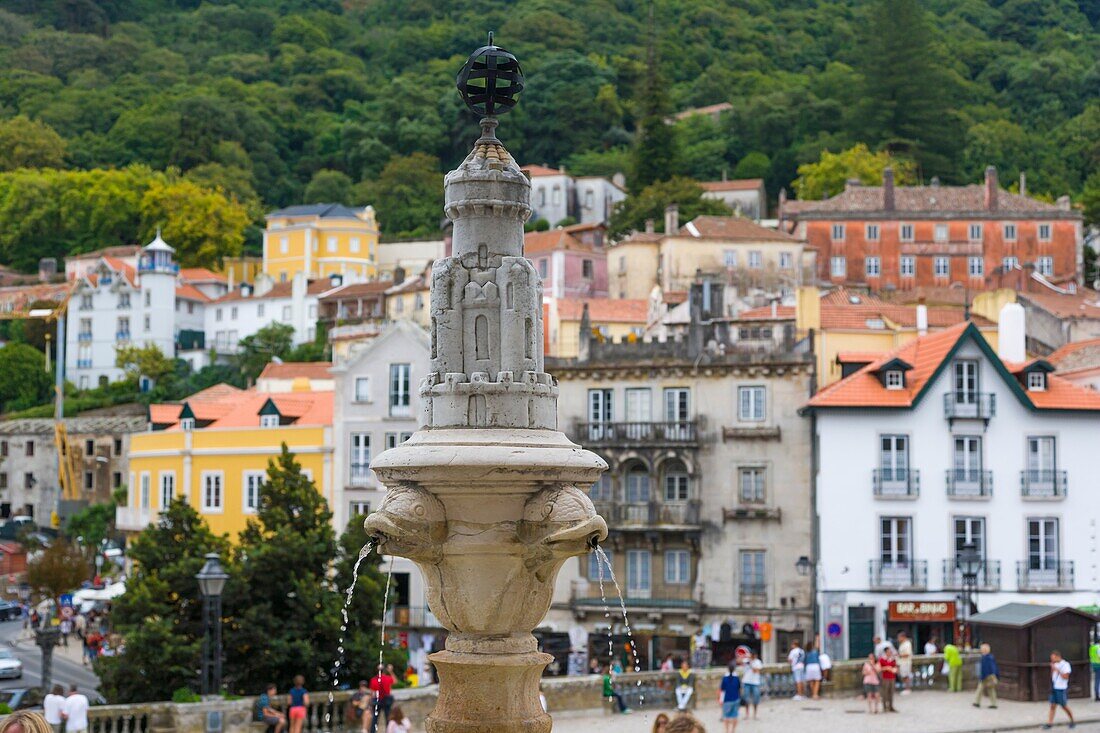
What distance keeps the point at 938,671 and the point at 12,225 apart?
348 ft

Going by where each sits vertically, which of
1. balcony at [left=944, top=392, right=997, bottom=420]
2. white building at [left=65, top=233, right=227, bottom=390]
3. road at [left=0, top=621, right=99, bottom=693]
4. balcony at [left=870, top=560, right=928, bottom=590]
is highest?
white building at [left=65, top=233, right=227, bottom=390]

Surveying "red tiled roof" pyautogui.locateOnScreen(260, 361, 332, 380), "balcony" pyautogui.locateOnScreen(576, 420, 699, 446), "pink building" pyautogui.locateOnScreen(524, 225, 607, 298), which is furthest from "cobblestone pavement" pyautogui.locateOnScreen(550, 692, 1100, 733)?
"pink building" pyautogui.locateOnScreen(524, 225, 607, 298)

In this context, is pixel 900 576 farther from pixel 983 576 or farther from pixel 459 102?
pixel 459 102

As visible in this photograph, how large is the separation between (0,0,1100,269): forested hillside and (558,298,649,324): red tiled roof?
38.7m

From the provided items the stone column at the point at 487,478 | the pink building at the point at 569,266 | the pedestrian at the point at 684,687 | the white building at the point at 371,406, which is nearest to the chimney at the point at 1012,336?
the white building at the point at 371,406

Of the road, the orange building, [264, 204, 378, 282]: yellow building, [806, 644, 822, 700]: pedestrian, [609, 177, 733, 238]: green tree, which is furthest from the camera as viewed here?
[264, 204, 378, 282]: yellow building

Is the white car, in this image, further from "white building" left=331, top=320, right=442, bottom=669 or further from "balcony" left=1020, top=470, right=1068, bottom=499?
"balcony" left=1020, top=470, right=1068, bottom=499

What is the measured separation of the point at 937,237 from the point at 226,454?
52121 mm

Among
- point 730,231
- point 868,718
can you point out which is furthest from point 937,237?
point 868,718

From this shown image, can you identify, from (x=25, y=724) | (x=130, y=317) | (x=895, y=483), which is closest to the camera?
(x=25, y=724)

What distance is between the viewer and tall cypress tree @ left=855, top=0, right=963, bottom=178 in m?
119

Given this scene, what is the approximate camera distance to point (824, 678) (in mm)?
33188

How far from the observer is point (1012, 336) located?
49094 mm

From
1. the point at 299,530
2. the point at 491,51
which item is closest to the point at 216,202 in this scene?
the point at 299,530
